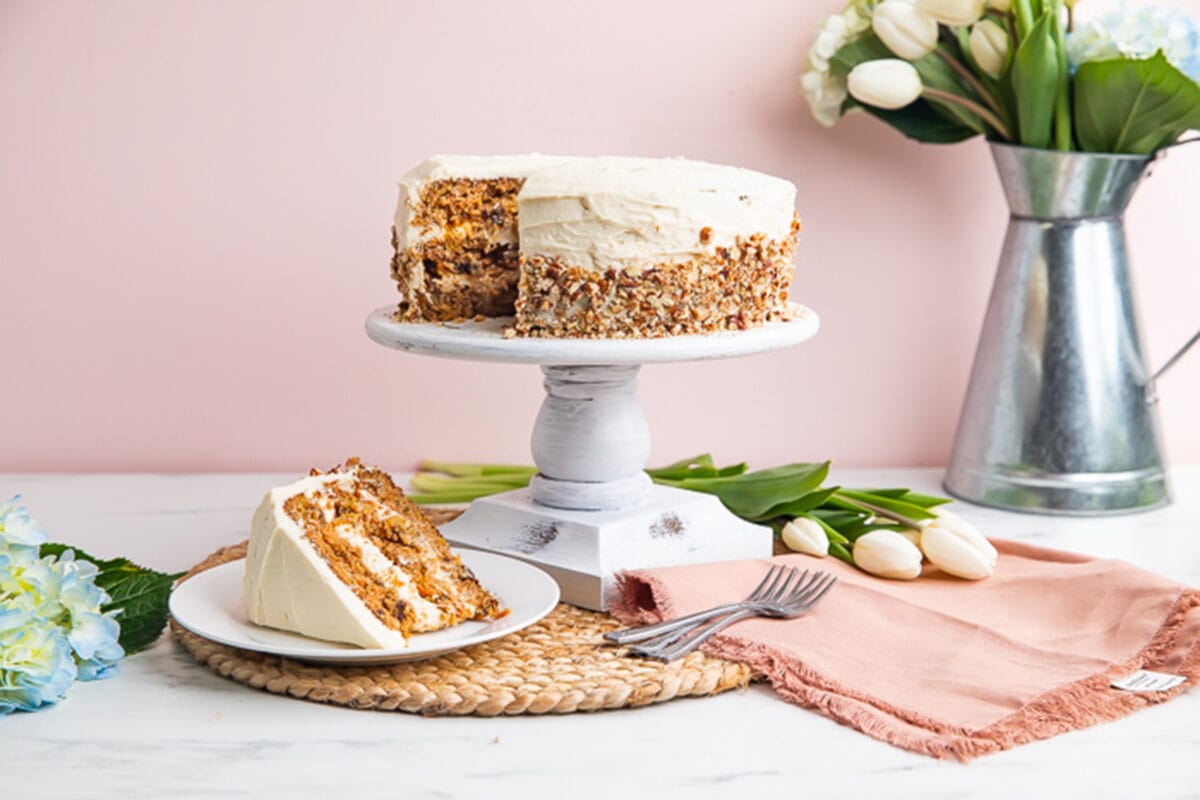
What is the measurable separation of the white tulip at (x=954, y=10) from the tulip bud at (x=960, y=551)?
54cm

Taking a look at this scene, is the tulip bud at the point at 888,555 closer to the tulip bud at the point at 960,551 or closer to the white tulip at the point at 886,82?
the tulip bud at the point at 960,551

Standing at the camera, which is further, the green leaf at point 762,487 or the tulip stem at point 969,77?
the tulip stem at point 969,77

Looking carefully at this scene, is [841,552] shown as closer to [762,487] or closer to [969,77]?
[762,487]

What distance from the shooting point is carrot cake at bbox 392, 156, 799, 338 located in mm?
1236

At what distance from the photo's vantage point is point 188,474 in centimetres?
183

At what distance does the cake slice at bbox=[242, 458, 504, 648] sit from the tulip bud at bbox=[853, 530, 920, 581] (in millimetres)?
386

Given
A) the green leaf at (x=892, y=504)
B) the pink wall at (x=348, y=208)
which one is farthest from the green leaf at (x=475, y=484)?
the green leaf at (x=892, y=504)

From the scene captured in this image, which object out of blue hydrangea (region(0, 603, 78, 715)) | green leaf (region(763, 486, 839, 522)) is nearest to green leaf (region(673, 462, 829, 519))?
green leaf (region(763, 486, 839, 522))

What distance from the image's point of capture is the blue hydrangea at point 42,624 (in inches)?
40.7

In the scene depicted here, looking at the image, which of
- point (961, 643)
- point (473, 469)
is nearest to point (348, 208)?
point (473, 469)

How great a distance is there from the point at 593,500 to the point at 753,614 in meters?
0.19

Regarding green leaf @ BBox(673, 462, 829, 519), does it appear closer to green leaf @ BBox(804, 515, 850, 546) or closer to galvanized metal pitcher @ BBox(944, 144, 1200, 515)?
green leaf @ BBox(804, 515, 850, 546)

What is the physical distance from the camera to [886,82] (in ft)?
5.35

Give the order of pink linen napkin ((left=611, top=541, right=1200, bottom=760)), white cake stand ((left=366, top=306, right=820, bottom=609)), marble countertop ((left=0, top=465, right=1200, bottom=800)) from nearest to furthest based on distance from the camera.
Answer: marble countertop ((left=0, top=465, right=1200, bottom=800)) → pink linen napkin ((left=611, top=541, right=1200, bottom=760)) → white cake stand ((left=366, top=306, right=820, bottom=609))
